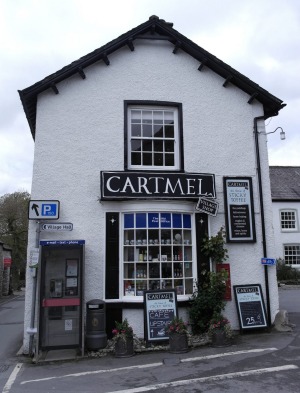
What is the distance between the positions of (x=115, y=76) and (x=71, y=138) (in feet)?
6.84

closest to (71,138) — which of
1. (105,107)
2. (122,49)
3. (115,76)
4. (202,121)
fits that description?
(105,107)

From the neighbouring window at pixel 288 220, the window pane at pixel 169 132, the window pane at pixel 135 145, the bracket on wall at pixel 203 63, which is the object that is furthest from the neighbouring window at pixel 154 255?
the neighbouring window at pixel 288 220

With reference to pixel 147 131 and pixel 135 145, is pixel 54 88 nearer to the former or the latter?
pixel 135 145

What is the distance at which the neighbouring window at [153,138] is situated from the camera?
33.4 feet

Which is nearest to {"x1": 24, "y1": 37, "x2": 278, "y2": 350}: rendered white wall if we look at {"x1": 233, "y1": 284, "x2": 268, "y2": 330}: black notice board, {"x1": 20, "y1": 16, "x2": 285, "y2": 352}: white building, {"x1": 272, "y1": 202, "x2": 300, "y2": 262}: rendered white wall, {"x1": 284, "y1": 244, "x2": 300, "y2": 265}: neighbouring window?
{"x1": 20, "y1": 16, "x2": 285, "y2": 352}: white building

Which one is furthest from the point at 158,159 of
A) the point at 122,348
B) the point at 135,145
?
the point at 122,348

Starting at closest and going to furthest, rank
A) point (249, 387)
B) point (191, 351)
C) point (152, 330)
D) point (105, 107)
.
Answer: point (249, 387) → point (191, 351) → point (152, 330) → point (105, 107)

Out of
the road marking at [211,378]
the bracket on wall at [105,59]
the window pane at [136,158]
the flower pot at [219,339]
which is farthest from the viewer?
the window pane at [136,158]

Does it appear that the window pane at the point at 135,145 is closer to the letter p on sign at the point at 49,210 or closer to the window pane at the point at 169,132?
the window pane at the point at 169,132

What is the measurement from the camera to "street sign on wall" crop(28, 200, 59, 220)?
887 centimetres

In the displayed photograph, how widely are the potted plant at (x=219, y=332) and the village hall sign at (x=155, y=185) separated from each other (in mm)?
2979

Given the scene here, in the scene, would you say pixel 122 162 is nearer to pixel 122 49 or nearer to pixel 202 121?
pixel 202 121

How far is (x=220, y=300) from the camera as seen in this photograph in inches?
360

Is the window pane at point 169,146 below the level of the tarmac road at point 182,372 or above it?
above
